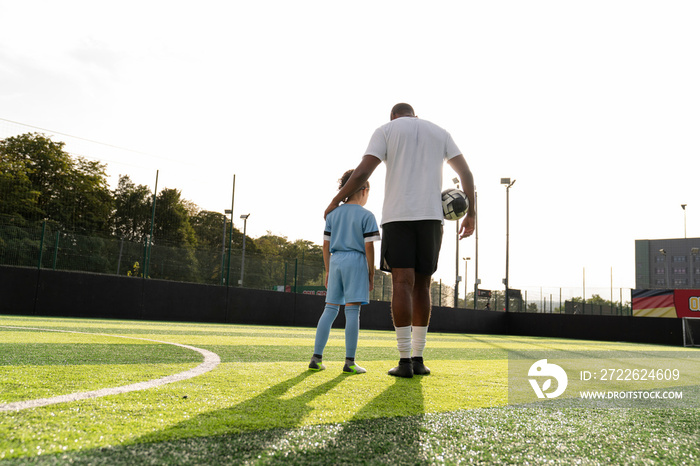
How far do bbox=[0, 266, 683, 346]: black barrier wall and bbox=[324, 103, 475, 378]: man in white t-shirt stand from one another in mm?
12617

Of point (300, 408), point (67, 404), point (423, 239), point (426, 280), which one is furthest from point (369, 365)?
point (67, 404)

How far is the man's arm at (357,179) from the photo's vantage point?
3443 millimetres

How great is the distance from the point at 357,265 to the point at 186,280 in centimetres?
1348

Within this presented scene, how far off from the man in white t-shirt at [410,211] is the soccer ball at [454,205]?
196 millimetres

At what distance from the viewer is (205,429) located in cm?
153

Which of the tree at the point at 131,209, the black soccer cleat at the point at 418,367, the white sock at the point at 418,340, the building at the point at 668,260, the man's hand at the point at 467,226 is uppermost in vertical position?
the building at the point at 668,260

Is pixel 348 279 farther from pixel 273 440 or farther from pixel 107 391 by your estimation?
pixel 273 440

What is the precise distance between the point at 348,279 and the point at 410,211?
0.67 meters

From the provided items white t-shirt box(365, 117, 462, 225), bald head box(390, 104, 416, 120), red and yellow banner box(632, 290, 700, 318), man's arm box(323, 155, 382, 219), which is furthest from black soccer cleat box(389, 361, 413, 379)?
red and yellow banner box(632, 290, 700, 318)

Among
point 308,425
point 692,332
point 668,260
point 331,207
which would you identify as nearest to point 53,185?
point 331,207

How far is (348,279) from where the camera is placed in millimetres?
3422

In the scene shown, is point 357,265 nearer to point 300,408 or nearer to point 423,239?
point 423,239

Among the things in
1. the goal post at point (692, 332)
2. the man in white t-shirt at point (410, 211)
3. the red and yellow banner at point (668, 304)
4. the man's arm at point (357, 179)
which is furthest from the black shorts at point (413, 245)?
the red and yellow banner at point (668, 304)

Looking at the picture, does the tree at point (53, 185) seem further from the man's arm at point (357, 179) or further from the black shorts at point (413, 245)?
the black shorts at point (413, 245)
